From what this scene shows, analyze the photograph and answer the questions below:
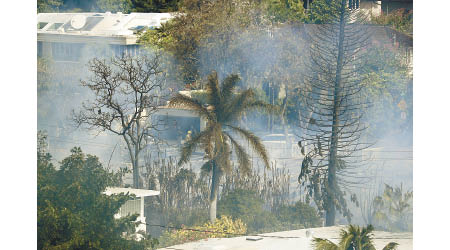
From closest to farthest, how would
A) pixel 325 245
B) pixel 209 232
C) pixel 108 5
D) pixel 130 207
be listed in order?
pixel 325 245
pixel 130 207
pixel 209 232
pixel 108 5

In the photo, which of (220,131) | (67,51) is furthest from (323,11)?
(67,51)

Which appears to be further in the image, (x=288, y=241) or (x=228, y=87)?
(x=228, y=87)

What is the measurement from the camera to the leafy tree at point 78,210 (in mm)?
A: 7672

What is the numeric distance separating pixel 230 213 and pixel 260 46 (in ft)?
12.2

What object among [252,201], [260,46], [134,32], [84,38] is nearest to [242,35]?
[260,46]

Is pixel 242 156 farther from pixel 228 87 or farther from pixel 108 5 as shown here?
pixel 108 5

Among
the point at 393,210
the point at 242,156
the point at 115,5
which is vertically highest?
the point at 115,5

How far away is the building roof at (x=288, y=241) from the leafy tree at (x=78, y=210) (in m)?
1.18

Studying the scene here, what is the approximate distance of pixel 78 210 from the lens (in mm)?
8148

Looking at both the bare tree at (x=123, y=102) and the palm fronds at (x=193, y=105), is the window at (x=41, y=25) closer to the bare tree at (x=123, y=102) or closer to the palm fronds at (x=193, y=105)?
the bare tree at (x=123, y=102)

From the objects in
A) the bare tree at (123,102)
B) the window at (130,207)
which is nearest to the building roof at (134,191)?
the window at (130,207)

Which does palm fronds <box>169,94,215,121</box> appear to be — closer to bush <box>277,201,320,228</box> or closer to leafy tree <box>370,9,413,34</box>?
bush <box>277,201,320,228</box>

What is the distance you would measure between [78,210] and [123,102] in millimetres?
3881

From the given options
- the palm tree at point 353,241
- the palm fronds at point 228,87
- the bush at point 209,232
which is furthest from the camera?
the palm fronds at point 228,87
